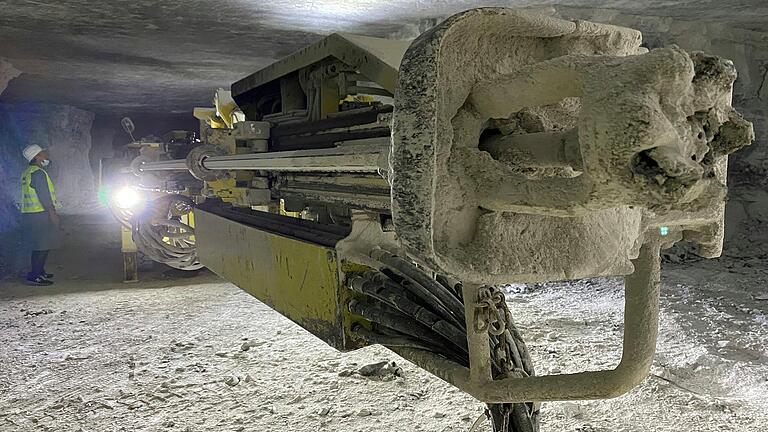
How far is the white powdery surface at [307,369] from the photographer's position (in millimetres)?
2705

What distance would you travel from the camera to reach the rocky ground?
2.71m

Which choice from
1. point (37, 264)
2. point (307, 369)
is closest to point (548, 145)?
point (307, 369)

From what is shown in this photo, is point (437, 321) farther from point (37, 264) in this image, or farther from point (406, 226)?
point (37, 264)

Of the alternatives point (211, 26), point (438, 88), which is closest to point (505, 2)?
point (211, 26)

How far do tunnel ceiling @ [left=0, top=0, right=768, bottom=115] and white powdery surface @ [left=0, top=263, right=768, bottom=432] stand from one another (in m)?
2.09

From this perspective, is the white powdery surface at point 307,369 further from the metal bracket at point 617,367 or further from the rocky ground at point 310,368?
the metal bracket at point 617,367

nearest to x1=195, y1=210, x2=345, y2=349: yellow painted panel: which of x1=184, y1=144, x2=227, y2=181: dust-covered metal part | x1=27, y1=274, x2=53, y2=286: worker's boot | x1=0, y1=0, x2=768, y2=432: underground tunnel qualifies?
x1=0, y1=0, x2=768, y2=432: underground tunnel

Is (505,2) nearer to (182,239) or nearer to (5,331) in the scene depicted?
(182,239)

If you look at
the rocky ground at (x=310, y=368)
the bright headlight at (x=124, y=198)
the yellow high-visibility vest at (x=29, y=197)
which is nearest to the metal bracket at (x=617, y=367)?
the rocky ground at (x=310, y=368)

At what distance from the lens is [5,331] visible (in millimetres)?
4188

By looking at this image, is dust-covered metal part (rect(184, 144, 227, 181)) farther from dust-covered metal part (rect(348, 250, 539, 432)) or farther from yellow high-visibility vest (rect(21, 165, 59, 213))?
yellow high-visibility vest (rect(21, 165, 59, 213))

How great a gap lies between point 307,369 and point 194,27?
274 cm

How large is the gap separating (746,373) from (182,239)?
3928 mm

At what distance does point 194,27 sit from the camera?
4578mm
